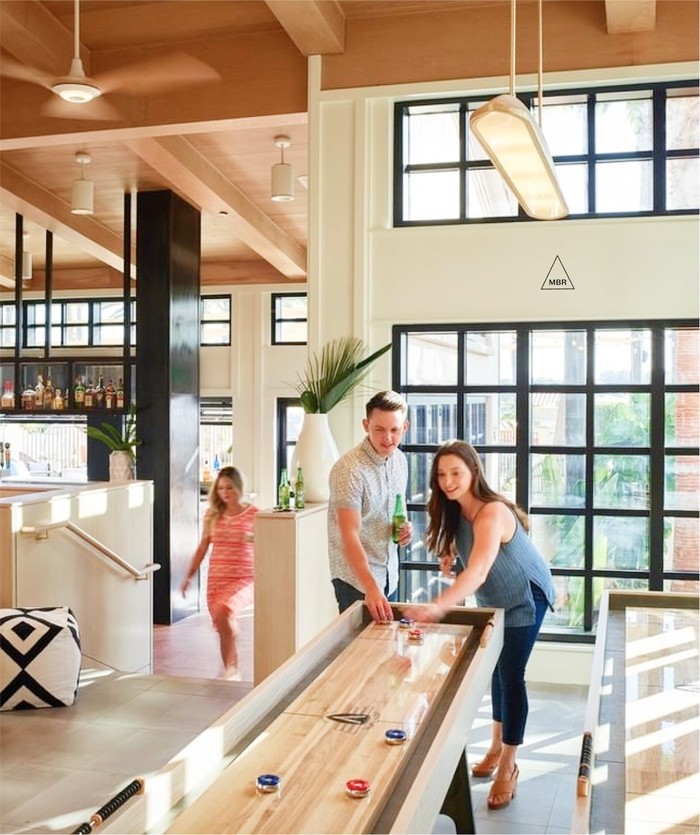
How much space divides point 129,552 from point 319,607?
4.99ft

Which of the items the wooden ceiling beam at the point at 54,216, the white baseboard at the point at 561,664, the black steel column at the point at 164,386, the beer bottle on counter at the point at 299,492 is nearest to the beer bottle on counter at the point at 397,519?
the beer bottle on counter at the point at 299,492

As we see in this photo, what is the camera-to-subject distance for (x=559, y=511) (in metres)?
5.98

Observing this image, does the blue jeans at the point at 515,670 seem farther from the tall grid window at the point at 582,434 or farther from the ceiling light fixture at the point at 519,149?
the tall grid window at the point at 582,434

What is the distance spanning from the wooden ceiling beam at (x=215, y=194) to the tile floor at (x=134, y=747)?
430cm

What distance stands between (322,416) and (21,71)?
11.1ft

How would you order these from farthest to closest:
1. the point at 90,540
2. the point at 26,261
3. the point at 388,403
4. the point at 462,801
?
the point at 26,261 → the point at 90,540 → the point at 388,403 → the point at 462,801

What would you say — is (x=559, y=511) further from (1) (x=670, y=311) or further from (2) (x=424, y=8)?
(2) (x=424, y=8)

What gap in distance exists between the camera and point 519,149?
3188 mm

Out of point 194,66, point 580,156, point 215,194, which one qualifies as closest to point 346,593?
point 580,156

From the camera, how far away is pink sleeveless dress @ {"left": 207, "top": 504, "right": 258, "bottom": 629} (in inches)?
216

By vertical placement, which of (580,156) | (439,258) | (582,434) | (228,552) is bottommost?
(228,552)

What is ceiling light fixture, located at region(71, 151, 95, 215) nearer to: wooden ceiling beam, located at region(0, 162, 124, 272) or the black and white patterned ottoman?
wooden ceiling beam, located at region(0, 162, 124, 272)

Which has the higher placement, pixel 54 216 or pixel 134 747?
pixel 54 216

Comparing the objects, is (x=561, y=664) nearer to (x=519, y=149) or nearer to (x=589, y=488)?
(x=589, y=488)
